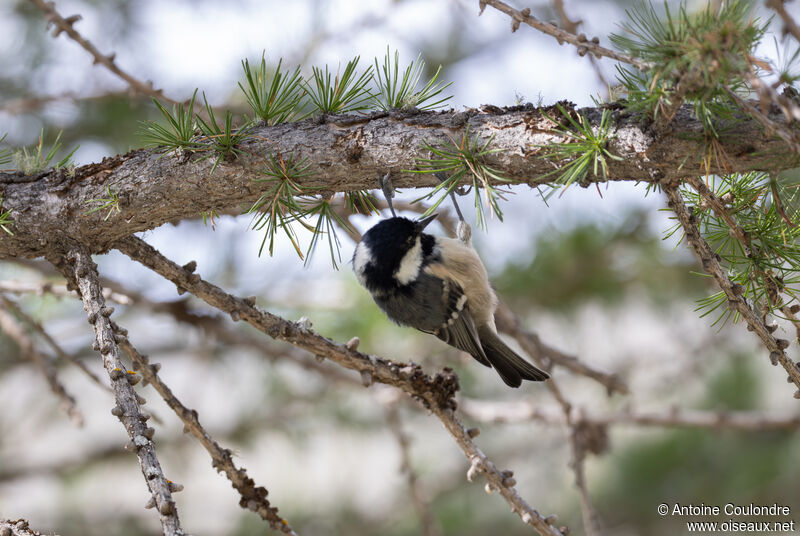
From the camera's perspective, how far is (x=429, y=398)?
1501mm

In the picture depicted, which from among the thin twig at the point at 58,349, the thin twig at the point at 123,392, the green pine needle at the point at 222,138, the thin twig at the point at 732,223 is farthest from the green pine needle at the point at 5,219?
the thin twig at the point at 732,223

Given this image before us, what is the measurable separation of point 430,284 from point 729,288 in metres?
0.89

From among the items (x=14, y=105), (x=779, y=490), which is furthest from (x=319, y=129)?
(x=779, y=490)

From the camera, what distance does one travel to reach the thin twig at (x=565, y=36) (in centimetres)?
107

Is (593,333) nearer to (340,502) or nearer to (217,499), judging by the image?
(340,502)

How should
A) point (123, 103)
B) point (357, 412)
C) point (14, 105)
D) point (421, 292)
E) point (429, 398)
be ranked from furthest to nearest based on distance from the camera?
point (357, 412) < point (123, 103) < point (14, 105) < point (421, 292) < point (429, 398)

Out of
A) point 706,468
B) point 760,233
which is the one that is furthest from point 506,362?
point 706,468

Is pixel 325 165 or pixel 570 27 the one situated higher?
pixel 570 27

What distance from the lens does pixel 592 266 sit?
306 cm

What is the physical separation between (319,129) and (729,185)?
796mm

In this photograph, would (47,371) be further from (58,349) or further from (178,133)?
(178,133)

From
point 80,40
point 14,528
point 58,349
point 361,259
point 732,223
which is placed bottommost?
point 14,528

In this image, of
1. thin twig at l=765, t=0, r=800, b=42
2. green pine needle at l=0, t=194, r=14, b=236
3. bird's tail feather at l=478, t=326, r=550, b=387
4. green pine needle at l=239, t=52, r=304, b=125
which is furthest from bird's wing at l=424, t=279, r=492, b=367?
thin twig at l=765, t=0, r=800, b=42

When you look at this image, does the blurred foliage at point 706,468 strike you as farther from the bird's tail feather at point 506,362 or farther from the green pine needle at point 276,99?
the green pine needle at point 276,99
